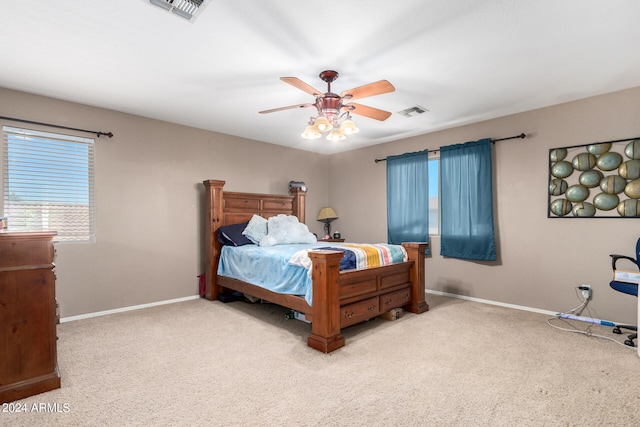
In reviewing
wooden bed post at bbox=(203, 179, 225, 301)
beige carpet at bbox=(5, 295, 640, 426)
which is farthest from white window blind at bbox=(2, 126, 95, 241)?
wooden bed post at bbox=(203, 179, 225, 301)

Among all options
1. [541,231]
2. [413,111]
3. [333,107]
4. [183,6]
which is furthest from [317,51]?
[541,231]

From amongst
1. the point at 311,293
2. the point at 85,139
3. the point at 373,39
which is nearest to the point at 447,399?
the point at 311,293

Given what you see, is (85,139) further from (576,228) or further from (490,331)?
(576,228)

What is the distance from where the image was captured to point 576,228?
3.67 meters

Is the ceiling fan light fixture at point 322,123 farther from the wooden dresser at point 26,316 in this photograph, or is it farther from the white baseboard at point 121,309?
the white baseboard at point 121,309

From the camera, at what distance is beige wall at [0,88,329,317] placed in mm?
3652

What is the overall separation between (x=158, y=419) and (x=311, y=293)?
1476mm

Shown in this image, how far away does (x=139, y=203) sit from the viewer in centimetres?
417

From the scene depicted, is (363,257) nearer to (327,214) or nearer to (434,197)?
(434,197)

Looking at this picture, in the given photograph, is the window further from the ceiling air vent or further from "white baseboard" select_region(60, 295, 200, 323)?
"white baseboard" select_region(60, 295, 200, 323)

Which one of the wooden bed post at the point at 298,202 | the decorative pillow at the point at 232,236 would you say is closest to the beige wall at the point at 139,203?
the decorative pillow at the point at 232,236

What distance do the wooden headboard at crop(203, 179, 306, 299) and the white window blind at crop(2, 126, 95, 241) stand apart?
138 cm

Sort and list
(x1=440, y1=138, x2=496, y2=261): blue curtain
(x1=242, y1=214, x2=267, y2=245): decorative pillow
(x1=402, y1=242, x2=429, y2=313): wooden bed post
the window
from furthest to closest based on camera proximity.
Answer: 1. the window
2. (x1=242, y1=214, x2=267, y2=245): decorative pillow
3. (x1=440, y1=138, x2=496, y2=261): blue curtain
4. (x1=402, y1=242, x2=429, y2=313): wooden bed post

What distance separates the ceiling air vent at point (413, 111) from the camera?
13.0 ft
